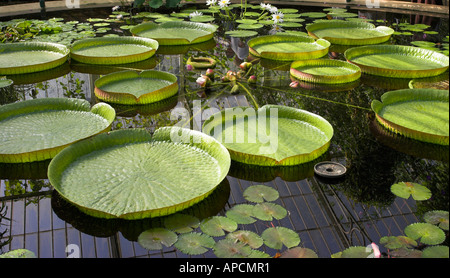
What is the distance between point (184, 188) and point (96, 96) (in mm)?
1581

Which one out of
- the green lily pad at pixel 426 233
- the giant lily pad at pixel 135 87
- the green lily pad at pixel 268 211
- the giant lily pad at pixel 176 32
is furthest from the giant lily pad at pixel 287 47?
the green lily pad at pixel 426 233

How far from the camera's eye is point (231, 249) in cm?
211

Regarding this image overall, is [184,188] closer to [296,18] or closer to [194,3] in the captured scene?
[296,18]

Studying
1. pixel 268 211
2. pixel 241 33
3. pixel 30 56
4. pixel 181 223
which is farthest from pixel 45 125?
pixel 241 33

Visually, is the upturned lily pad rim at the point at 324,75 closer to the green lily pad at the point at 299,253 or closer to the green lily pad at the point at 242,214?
the green lily pad at the point at 242,214

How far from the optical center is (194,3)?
7.06 m

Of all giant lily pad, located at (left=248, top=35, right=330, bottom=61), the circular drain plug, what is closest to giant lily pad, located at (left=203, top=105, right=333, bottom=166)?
the circular drain plug

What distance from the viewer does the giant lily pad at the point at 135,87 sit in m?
3.60

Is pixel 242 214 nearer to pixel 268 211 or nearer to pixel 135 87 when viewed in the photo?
pixel 268 211

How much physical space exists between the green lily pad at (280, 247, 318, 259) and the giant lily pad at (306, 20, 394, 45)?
132 inches

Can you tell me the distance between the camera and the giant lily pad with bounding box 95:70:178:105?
3.60 metres

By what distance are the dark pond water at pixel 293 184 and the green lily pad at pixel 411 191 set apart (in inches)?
1.4

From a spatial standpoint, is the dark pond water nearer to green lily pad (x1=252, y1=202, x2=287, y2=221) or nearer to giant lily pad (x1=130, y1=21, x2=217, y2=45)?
green lily pad (x1=252, y1=202, x2=287, y2=221)
